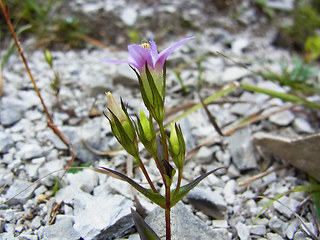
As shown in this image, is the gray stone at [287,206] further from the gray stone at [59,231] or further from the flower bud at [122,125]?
the gray stone at [59,231]

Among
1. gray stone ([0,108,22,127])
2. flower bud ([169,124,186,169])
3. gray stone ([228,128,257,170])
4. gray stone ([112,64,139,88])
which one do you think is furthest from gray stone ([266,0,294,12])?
flower bud ([169,124,186,169])

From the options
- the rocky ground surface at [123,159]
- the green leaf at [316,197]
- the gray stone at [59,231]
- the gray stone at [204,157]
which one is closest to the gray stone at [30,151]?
the rocky ground surface at [123,159]

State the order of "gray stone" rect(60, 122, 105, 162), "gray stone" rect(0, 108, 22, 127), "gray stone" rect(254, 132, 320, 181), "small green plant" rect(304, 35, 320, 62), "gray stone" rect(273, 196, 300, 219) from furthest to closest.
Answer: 1. "small green plant" rect(304, 35, 320, 62)
2. "gray stone" rect(0, 108, 22, 127)
3. "gray stone" rect(60, 122, 105, 162)
4. "gray stone" rect(254, 132, 320, 181)
5. "gray stone" rect(273, 196, 300, 219)

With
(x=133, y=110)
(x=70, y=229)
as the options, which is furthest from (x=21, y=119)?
(x=70, y=229)

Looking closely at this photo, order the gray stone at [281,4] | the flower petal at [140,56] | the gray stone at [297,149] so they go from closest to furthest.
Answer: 1. the flower petal at [140,56]
2. the gray stone at [297,149]
3. the gray stone at [281,4]

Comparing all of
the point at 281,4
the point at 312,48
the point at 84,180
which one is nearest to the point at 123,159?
the point at 84,180

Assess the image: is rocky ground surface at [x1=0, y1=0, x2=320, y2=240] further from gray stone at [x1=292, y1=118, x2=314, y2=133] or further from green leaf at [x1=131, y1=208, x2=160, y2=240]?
green leaf at [x1=131, y1=208, x2=160, y2=240]

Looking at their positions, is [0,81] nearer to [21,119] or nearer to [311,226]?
[21,119]
